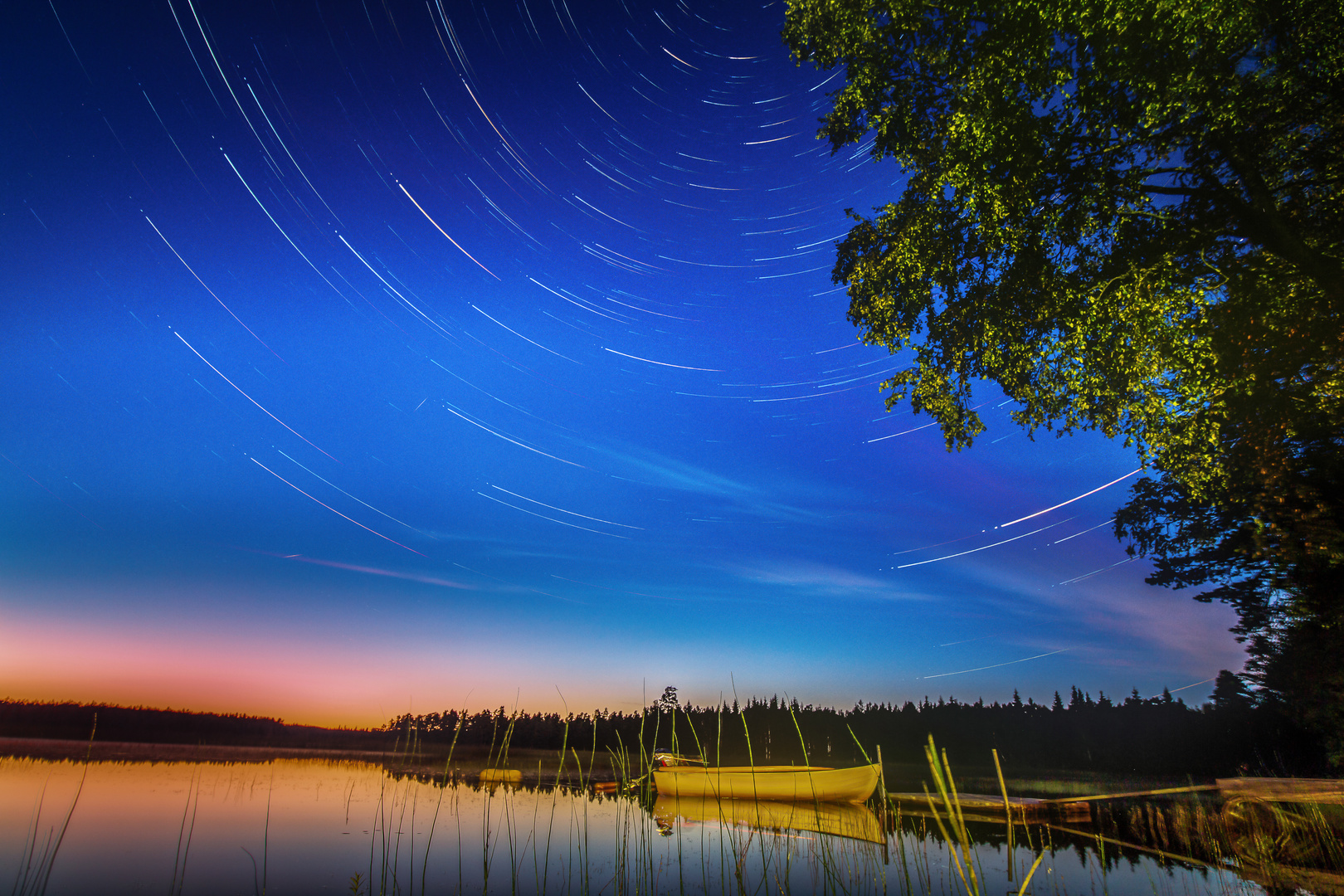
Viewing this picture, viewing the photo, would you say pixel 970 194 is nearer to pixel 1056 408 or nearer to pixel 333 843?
pixel 1056 408

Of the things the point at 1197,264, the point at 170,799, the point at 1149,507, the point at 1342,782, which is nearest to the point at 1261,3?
the point at 1197,264

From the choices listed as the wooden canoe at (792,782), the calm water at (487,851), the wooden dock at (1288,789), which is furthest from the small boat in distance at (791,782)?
the wooden dock at (1288,789)

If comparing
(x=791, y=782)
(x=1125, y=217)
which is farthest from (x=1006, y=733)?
(x=1125, y=217)

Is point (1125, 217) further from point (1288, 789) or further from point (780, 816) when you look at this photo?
point (780, 816)

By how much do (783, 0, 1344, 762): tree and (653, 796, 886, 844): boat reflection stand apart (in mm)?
8410

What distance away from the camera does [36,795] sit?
56.4 feet

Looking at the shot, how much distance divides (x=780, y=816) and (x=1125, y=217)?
16.0m

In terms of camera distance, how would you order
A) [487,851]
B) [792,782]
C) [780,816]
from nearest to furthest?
[487,851], [792,782], [780,816]

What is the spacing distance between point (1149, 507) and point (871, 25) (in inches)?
597

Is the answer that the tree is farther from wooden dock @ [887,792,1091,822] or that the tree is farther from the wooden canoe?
the wooden canoe

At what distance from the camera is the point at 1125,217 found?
352 inches

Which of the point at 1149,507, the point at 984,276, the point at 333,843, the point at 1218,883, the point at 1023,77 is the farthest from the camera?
the point at 1149,507

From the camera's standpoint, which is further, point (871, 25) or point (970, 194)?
point (871, 25)

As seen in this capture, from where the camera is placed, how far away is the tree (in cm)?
746
